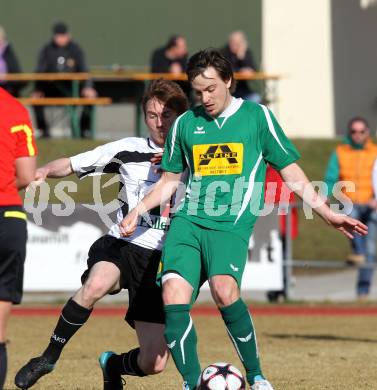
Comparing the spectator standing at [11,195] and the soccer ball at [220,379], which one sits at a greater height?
the spectator standing at [11,195]

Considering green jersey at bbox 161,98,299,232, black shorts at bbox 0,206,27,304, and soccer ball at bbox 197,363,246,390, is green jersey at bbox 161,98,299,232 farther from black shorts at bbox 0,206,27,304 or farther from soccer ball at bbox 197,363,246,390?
black shorts at bbox 0,206,27,304

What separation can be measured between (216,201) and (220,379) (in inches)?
38.2

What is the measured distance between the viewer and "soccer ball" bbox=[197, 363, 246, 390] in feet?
20.8

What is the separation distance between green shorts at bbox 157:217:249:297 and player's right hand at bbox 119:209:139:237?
0.71 ft

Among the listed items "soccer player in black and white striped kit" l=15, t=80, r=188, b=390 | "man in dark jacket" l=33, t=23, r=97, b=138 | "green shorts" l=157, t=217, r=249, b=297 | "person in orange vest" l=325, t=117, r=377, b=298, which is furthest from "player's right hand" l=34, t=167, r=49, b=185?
"man in dark jacket" l=33, t=23, r=97, b=138

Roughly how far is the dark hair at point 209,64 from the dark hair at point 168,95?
0.55 meters

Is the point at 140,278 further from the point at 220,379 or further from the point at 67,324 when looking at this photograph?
the point at 220,379

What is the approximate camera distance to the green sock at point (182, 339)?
646 cm

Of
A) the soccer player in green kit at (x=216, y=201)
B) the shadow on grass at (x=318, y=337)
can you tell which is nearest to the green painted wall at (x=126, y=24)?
the shadow on grass at (x=318, y=337)

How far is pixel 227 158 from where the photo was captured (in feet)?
21.6

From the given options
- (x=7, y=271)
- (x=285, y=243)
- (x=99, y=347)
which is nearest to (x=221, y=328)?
(x=99, y=347)

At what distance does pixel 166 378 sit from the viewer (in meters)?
8.48

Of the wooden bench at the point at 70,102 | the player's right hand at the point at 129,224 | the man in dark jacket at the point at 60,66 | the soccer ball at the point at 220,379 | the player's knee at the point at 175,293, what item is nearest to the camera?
the soccer ball at the point at 220,379

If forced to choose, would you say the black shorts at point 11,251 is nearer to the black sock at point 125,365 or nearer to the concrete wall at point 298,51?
the black sock at point 125,365
